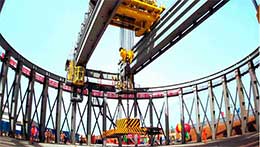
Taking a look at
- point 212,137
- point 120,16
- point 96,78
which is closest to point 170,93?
point 212,137

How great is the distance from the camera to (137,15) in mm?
19422

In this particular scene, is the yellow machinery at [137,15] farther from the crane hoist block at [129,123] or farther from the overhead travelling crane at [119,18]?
the crane hoist block at [129,123]

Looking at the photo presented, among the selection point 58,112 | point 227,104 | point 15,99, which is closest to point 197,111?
point 227,104

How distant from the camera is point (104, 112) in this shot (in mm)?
29062

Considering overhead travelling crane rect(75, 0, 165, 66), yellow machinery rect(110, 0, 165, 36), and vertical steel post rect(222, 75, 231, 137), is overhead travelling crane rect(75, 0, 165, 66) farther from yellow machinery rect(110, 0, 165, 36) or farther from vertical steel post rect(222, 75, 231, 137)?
vertical steel post rect(222, 75, 231, 137)

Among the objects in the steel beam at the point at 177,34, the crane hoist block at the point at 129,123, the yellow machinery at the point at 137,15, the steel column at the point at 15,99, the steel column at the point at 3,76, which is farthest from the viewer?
the steel column at the point at 15,99

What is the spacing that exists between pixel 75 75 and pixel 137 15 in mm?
9012

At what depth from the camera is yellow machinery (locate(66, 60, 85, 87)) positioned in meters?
24.8

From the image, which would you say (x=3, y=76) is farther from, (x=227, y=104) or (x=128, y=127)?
(x=227, y=104)

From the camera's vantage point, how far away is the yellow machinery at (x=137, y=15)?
1892 cm

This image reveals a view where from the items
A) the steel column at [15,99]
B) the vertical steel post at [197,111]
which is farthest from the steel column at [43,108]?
the vertical steel post at [197,111]

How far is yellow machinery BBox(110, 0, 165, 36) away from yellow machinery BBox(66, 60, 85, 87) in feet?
21.3

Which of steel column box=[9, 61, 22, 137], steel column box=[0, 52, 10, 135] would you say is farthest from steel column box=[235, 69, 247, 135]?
steel column box=[0, 52, 10, 135]

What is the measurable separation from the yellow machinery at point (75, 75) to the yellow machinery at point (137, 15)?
648 centimetres
